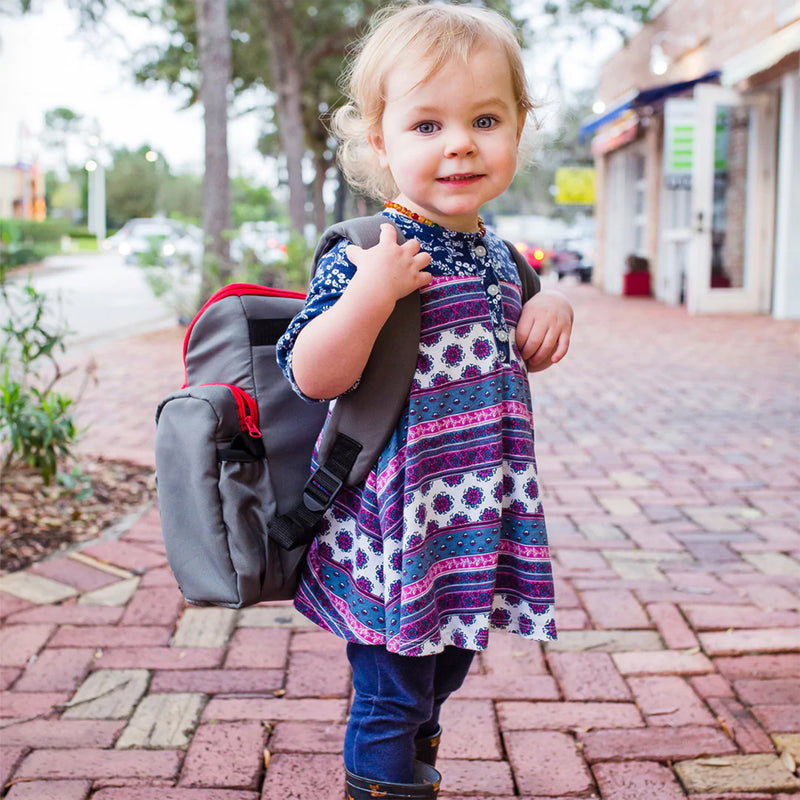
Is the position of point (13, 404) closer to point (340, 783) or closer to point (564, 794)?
point (340, 783)

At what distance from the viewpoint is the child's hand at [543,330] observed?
166 cm

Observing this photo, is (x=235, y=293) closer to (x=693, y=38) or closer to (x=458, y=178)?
(x=458, y=178)

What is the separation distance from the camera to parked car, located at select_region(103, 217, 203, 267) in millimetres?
11062

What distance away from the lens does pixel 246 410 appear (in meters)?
1.59

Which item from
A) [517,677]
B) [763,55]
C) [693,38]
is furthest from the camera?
[693,38]

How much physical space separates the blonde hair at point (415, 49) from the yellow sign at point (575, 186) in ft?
90.3

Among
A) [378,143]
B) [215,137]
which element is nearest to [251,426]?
[378,143]

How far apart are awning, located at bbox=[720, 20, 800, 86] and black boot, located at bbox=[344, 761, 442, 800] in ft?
32.3

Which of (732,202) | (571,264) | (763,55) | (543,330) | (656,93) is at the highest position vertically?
(656,93)

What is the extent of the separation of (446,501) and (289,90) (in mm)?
14669

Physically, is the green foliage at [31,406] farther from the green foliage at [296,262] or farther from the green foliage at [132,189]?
the green foliage at [132,189]

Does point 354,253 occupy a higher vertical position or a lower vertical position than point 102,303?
higher

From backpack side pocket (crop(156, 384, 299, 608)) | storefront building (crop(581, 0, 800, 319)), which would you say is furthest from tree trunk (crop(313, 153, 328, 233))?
backpack side pocket (crop(156, 384, 299, 608))

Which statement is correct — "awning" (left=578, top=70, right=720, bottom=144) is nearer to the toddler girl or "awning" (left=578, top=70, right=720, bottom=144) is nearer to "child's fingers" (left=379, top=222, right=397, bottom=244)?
the toddler girl
